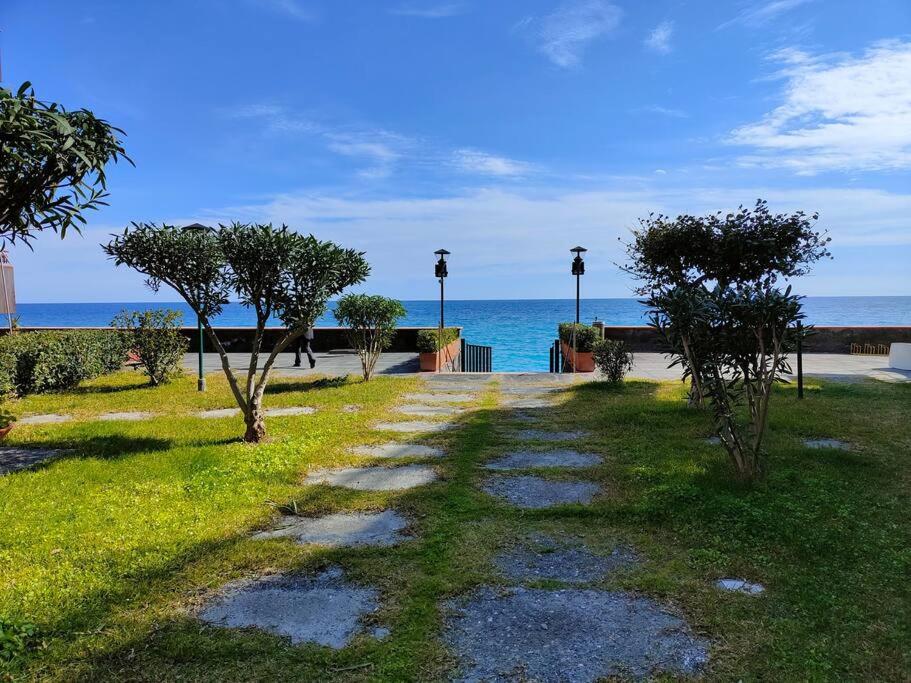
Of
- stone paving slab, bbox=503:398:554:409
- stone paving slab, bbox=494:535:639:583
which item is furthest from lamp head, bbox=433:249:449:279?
Result: stone paving slab, bbox=494:535:639:583

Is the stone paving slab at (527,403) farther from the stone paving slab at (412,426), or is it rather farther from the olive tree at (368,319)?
the olive tree at (368,319)

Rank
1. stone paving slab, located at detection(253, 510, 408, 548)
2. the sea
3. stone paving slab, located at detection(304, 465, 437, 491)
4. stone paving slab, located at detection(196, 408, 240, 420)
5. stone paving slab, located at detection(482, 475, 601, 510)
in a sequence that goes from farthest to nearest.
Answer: the sea → stone paving slab, located at detection(196, 408, 240, 420) → stone paving slab, located at detection(304, 465, 437, 491) → stone paving slab, located at detection(482, 475, 601, 510) → stone paving slab, located at detection(253, 510, 408, 548)

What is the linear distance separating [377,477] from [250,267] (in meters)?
2.68

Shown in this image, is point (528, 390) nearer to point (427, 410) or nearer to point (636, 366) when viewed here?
point (427, 410)

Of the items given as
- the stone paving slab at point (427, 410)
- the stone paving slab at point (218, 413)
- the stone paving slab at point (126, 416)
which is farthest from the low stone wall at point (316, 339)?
the stone paving slab at point (126, 416)

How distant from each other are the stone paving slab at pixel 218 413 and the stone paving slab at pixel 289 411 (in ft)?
1.51

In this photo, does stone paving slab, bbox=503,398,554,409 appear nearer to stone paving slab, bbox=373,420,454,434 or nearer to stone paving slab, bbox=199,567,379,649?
stone paving slab, bbox=373,420,454,434

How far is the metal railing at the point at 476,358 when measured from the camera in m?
19.7

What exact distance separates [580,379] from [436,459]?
6904 millimetres

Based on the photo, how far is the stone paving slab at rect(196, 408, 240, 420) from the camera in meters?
8.14

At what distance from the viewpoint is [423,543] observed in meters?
3.78

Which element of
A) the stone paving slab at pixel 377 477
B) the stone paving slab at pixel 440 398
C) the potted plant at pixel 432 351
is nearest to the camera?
the stone paving slab at pixel 377 477

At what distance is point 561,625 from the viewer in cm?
280

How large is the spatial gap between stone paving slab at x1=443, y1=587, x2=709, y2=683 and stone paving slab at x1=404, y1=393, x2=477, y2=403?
664 centimetres
